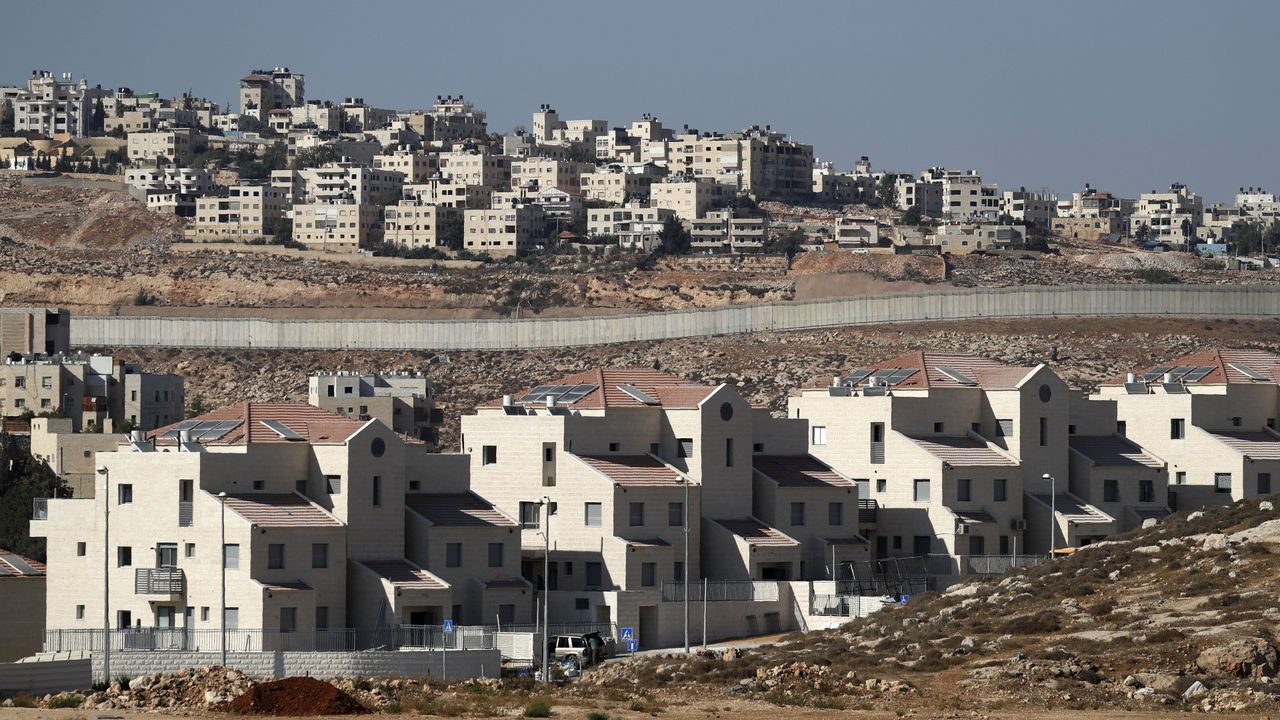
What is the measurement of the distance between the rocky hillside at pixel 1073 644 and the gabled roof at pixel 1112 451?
1335cm

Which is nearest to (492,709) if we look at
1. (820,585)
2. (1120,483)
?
(820,585)

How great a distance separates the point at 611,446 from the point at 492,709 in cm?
2623

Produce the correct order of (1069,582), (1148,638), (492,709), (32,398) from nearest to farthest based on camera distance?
(492,709) < (1148,638) < (1069,582) < (32,398)

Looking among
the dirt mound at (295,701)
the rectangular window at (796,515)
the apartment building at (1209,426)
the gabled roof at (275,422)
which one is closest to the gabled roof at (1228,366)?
the apartment building at (1209,426)

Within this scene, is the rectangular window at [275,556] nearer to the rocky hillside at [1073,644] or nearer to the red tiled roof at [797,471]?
the rocky hillside at [1073,644]

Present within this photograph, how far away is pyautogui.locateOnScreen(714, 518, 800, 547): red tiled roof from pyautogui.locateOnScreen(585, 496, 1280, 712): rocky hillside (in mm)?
6095

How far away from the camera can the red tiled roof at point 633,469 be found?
67.8 meters

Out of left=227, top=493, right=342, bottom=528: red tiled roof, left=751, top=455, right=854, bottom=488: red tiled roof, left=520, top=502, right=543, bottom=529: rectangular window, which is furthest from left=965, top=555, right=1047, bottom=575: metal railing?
left=227, top=493, right=342, bottom=528: red tiled roof

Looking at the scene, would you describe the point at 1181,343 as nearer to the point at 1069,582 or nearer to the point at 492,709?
the point at 1069,582

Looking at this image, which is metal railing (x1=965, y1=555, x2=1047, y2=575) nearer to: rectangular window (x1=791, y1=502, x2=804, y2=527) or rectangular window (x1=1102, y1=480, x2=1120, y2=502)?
rectangular window (x1=791, y1=502, x2=804, y2=527)

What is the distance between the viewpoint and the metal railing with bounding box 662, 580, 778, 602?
65581mm

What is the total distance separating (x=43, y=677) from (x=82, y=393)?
75.3 meters

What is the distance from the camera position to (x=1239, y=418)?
80.8 metres

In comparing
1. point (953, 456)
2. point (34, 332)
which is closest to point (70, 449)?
point (34, 332)
